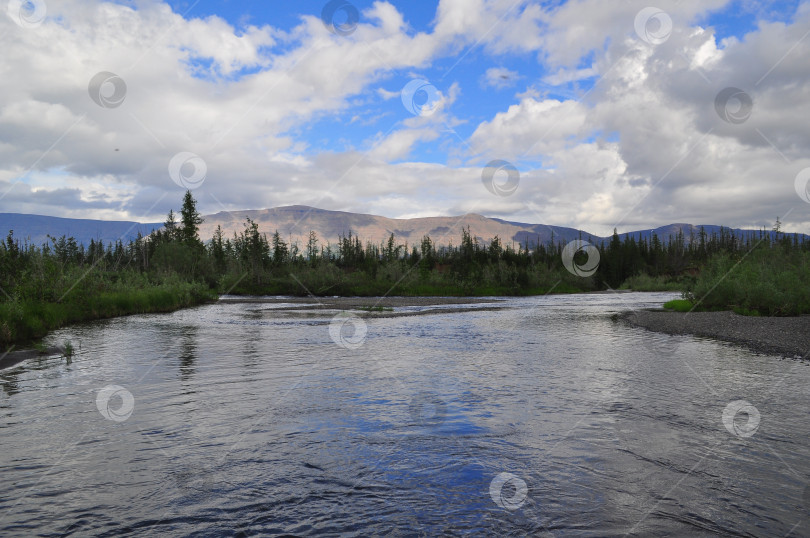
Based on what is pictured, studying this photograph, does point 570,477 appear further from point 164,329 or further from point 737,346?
point 164,329

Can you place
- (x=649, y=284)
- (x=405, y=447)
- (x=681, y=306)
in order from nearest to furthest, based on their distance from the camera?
(x=405, y=447)
(x=681, y=306)
(x=649, y=284)

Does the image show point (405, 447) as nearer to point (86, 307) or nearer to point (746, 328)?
point (746, 328)

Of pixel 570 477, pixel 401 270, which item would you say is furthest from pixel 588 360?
pixel 401 270

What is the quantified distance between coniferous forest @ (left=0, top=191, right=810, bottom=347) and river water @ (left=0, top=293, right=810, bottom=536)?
594 inches

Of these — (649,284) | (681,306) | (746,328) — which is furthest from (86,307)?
(649,284)

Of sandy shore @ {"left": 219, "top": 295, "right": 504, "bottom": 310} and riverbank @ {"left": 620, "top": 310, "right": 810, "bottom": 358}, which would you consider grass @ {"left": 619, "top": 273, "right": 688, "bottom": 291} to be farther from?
riverbank @ {"left": 620, "top": 310, "right": 810, "bottom": 358}

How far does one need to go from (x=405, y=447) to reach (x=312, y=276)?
80.0m

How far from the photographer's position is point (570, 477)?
28.6ft

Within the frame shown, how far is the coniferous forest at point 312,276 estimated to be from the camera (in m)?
32.7

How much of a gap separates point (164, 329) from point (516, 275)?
255 feet

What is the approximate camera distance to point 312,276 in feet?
292

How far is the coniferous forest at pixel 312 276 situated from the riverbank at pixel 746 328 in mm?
2969

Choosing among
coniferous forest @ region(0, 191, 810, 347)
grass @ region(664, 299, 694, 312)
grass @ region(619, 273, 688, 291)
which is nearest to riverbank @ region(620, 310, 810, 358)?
coniferous forest @ region(0, 191, 810, 347)

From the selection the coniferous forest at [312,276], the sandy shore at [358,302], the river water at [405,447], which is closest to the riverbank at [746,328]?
the coniferous forest at [312,276]
